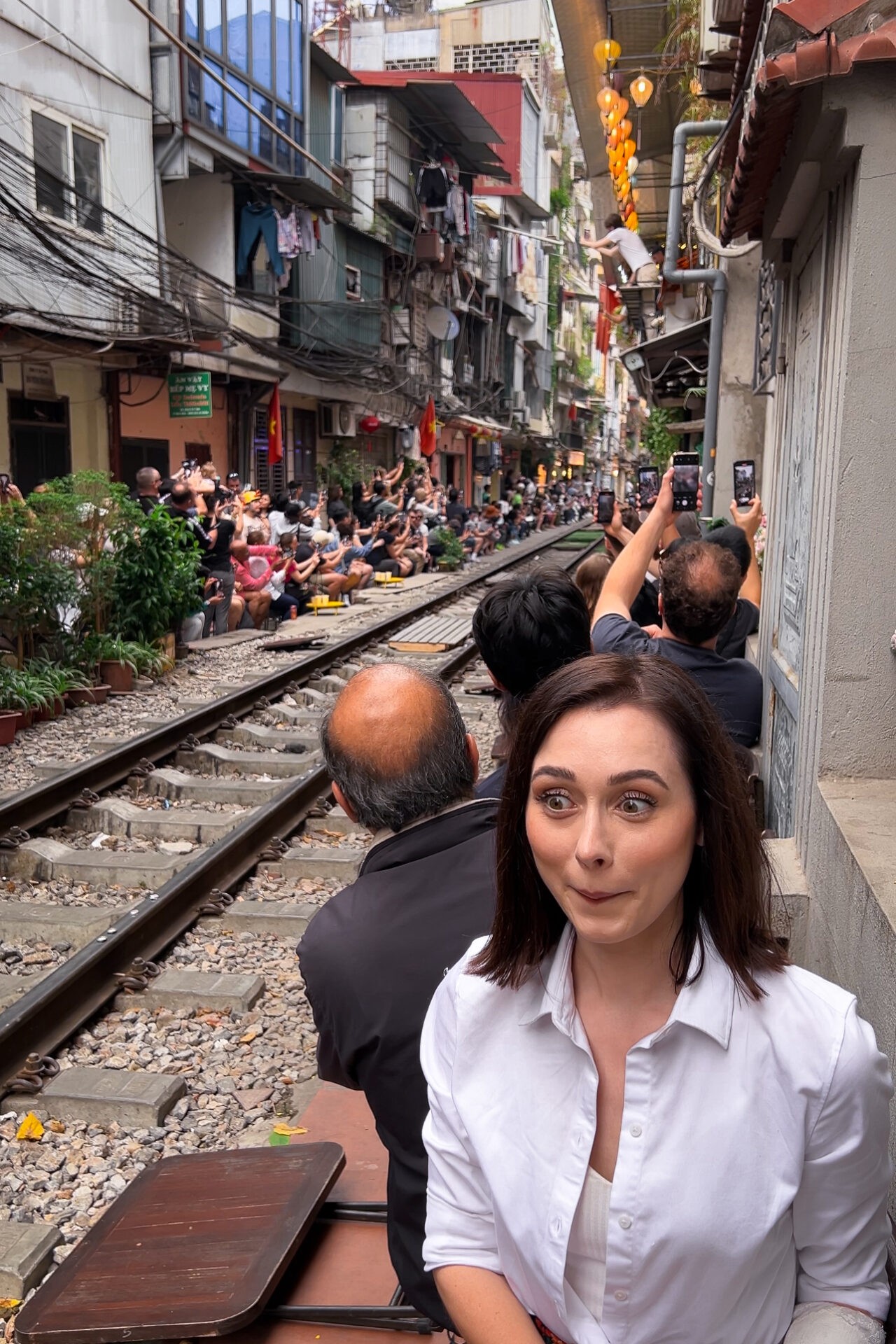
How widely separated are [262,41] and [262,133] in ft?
5.18

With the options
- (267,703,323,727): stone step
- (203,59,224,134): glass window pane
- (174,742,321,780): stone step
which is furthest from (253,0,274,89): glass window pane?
(174,742,321,780): stone step

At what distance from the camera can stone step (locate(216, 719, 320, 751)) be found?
8453 mm

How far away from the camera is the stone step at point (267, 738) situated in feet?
27.7

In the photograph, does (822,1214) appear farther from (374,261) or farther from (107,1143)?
(374,261)

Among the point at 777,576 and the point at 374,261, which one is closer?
the point at 777,576

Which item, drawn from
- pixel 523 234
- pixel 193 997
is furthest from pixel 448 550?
pixel 193 997

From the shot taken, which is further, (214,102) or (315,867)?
(214,102)

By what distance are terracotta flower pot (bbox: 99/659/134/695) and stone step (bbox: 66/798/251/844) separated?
3.60 m

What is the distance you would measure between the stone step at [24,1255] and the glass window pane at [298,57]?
2308cm

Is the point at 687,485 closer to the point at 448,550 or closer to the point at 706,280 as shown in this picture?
the point at 706,280

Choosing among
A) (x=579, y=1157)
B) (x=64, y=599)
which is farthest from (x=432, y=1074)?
(x=64, y=599)

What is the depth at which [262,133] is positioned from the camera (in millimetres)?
21109

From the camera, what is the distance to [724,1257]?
1.36 m

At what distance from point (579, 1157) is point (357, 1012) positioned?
733mm
